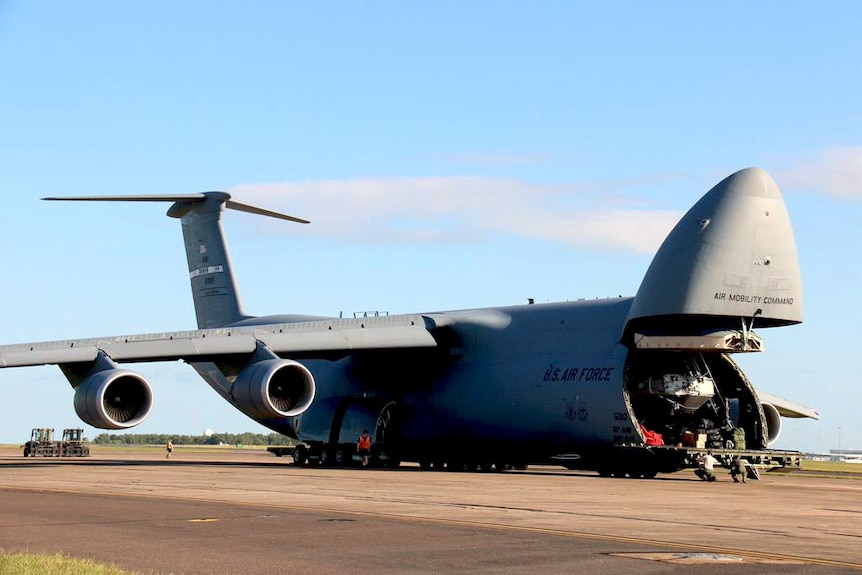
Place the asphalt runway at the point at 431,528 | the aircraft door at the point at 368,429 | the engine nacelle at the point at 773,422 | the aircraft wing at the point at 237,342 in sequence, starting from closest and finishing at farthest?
1. the asphalt runway at the point at 431,528
2. the aircraft wing at the point at 237,342
3. the engine nacelle at the point at 773,422
4. the aircraft door at the point at 368,429

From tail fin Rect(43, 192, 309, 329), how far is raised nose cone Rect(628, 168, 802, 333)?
59.2 ft

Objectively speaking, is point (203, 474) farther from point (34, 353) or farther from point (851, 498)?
point (851, 498)

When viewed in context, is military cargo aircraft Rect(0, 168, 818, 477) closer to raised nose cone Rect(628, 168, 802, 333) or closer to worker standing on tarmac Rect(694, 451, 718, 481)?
raised nose cone Rect(628, 168, 802, 333)

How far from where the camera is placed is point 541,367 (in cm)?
3106

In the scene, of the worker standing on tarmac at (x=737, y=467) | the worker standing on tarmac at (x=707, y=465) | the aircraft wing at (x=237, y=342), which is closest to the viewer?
the worker standing on tarmac at (x=707, y=465)

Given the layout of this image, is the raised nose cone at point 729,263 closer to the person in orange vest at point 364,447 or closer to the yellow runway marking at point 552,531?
the person in orange vest at point 364,447

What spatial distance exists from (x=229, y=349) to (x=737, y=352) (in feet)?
42.8

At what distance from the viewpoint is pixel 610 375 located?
1139 inches

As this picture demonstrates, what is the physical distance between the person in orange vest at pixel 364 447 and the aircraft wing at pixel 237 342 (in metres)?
3.11

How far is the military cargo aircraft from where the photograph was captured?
27297 mm

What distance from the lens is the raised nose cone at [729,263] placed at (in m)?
26.9

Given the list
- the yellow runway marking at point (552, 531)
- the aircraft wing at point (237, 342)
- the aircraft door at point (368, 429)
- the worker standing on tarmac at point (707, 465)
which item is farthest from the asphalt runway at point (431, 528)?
the aircraft door at point (368, 429)

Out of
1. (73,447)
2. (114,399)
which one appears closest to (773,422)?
(114,399)

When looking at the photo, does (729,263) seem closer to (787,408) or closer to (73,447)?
(787,408)
